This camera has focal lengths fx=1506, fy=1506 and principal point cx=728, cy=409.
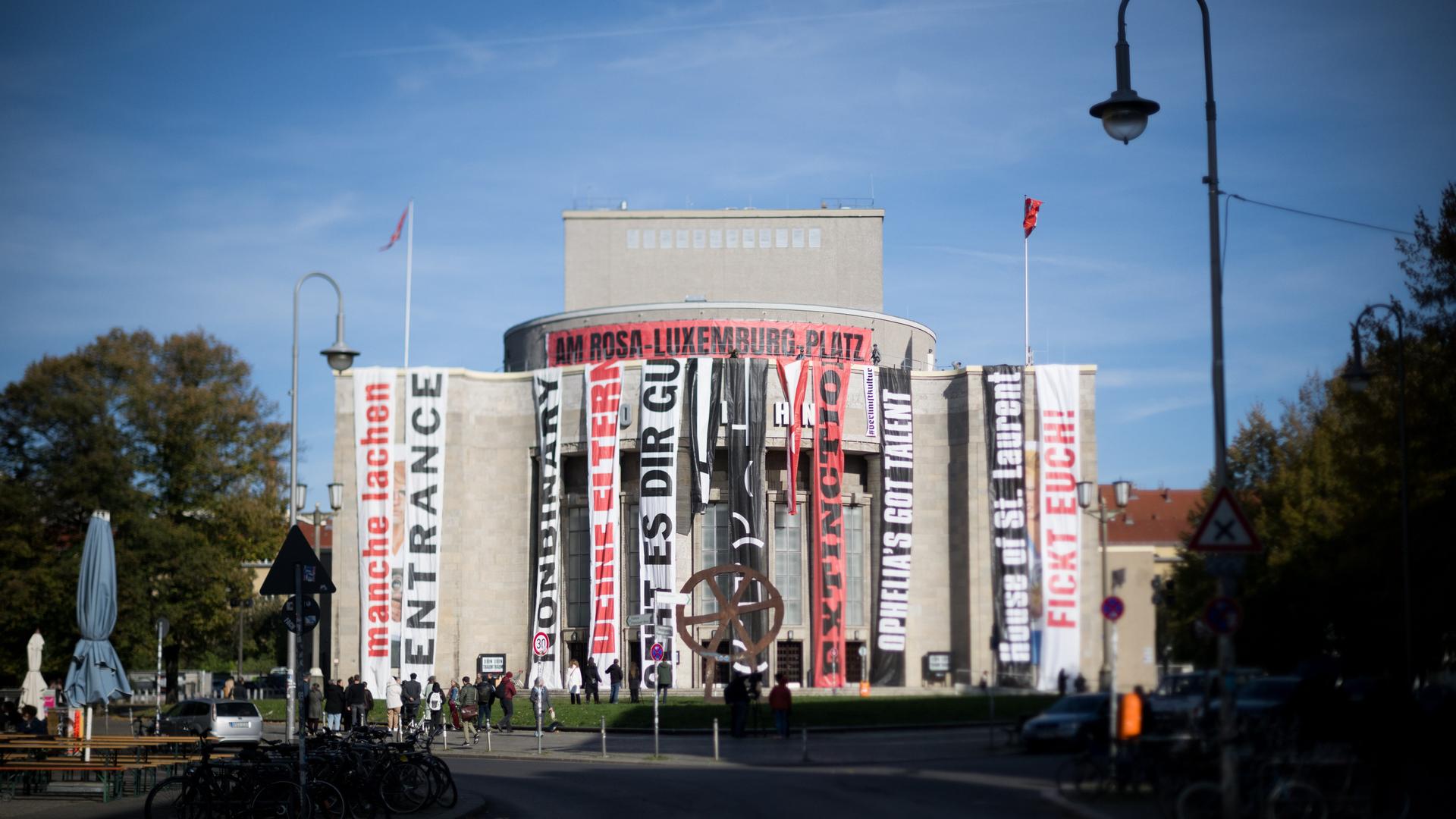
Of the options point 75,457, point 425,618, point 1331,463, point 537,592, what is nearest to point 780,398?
point 537,592

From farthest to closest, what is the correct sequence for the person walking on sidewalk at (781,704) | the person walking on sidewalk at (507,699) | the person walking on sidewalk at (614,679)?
1. the person walking on sidewalk at (614,679)
2. the person walking on sidewalk at (507,699)
3. the person walking on sidewalk at (781,704)

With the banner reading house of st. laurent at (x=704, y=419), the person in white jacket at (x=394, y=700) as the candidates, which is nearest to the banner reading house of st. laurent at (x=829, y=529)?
the banner reading house of st. laurent at (x=704, y=419)

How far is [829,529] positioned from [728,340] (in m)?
10.4

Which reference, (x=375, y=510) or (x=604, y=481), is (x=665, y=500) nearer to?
(x=604, y=481)

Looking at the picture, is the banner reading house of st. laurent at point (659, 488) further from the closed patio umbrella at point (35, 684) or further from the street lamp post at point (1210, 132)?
the street lamp post at point (1210, 132)

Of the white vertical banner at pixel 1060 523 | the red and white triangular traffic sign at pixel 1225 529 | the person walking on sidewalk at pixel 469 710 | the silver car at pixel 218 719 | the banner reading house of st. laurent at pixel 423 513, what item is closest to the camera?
the red and white triangular traffic sign at pixel 1225 529

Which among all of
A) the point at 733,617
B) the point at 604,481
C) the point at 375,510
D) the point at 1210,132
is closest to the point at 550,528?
the point at 604,481

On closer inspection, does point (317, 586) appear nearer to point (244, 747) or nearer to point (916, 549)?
point (244, 747)

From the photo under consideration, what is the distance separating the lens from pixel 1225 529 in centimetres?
1683

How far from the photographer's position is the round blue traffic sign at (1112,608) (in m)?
17.2

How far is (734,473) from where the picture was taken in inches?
2581

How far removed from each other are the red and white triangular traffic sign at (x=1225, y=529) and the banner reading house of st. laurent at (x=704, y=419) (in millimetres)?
49274

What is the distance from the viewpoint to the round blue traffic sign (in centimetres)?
1717

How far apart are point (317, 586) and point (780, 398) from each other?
150ft
